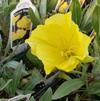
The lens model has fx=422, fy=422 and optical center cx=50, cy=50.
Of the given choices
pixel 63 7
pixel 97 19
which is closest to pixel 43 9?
pixel 63 7

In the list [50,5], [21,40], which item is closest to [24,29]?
[21,40]

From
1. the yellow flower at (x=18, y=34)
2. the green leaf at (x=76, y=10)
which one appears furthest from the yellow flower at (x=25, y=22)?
the green leaf at (x=76, y=10)

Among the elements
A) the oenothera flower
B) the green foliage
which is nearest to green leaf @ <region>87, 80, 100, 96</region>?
the green foliage

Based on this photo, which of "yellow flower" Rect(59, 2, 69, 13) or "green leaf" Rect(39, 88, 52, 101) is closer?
"green leaf" Rect(39, 88, 52, 101)

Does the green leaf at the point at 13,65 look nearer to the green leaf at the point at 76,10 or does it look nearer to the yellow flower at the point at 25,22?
the yellow flower at the point at 25,22

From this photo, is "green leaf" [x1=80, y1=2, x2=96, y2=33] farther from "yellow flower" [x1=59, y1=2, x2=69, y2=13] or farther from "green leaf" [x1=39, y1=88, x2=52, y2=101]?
"green leaf" [x1=39, y1=88, x2=52, y2=101]
